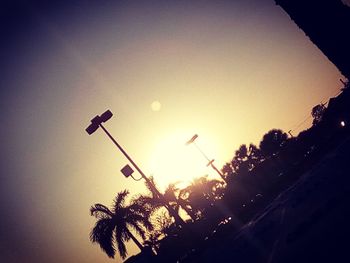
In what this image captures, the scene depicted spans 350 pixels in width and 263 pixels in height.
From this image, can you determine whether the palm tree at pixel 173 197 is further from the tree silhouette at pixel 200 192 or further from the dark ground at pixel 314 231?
the dark ground at pixel 314 231

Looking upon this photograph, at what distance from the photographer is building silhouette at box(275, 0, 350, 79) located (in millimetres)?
5633

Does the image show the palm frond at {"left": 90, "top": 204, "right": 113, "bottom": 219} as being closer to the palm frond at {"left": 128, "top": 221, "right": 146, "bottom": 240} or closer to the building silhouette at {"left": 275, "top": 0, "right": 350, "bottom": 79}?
the palm frond at {"left": 128, "top": 221, "right": 146, "bottom": 240}

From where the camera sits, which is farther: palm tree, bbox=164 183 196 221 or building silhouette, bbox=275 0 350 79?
palm tree, bbox=164 183 196 221

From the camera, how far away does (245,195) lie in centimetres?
1838

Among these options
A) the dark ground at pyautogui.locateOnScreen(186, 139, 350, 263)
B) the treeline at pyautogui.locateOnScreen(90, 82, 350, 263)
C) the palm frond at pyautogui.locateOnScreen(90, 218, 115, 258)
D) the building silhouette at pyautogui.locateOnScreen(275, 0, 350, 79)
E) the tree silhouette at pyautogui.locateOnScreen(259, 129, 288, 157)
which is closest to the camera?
the dark ground at pyautogui.locateOnScreen(186, 139, 350, 263)

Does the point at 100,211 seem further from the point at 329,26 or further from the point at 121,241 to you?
the point at 329,26

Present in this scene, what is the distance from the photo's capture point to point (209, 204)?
24.0m

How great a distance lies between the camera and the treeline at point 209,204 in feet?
35.6

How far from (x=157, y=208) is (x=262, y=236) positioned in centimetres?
2563

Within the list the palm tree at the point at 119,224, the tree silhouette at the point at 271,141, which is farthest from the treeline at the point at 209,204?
the tree silhouette at the point at 271,141

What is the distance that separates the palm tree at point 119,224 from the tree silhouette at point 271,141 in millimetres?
44700

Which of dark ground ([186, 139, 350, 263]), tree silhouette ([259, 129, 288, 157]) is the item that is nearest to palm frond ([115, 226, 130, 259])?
dark ground ([186, 139, 350, 263])

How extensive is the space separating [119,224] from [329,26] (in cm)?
2733

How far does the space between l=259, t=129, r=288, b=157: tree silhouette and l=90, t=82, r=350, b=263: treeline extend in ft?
111
